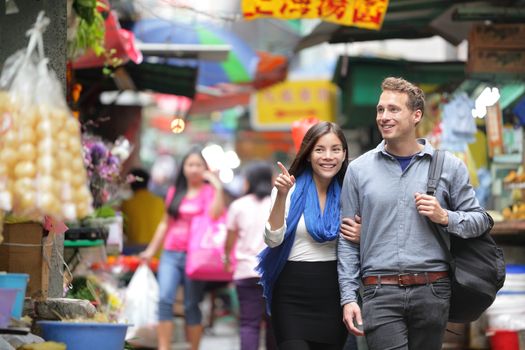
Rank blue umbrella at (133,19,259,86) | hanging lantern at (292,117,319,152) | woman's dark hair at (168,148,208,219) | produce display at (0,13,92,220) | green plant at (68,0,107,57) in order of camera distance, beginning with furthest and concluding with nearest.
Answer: blue umbrella at (133,19,259,86) < woman's dark hair at (168,148,208,219) < hanging lantern at (292,117,319,152) < green plant at (68,0,107,57) < produce display at (0,13,92,220)

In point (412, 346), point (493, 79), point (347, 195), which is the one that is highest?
point (493, 79)

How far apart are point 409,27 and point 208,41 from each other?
11.8 ft

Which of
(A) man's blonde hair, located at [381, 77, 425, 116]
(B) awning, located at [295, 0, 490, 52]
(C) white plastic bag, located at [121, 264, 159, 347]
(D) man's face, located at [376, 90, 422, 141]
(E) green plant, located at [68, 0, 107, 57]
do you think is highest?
(B) awning, located at [295, 0, 490, 52]

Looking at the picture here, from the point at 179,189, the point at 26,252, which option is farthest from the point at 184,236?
the point at 26,252

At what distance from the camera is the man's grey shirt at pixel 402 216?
6113 mm

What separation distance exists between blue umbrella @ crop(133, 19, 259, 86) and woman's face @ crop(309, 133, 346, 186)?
21.6ft

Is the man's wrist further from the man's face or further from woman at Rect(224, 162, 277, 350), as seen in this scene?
woman at Rect(224, 162, 277, 350)

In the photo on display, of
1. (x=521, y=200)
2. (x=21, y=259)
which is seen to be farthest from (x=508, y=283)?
(x=21, y=259)

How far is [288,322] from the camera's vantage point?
685 cm

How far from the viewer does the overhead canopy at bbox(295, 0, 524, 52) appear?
1101 cm

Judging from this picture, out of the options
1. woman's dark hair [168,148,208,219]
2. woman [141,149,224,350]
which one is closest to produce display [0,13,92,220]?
woman [141,149,224,350]

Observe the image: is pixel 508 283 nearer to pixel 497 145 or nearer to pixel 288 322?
pixel 497 145

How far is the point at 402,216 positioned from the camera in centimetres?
616

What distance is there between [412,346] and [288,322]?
96 centimetres
